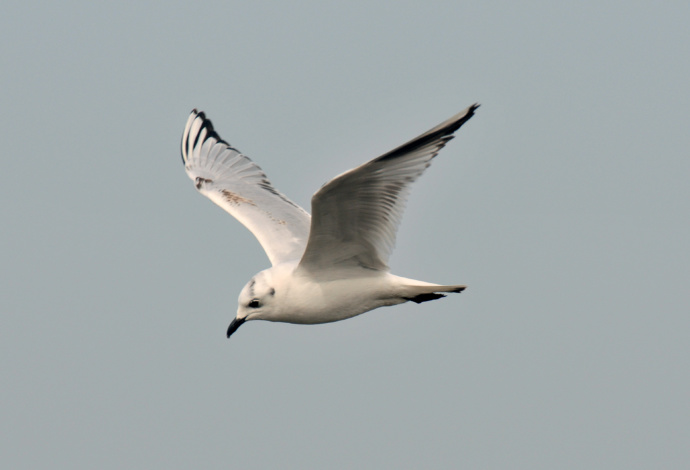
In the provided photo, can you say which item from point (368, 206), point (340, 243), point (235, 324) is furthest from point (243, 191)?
point (368, 206)

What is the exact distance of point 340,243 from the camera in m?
9.37

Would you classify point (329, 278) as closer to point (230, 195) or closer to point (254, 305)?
point (254, 305)

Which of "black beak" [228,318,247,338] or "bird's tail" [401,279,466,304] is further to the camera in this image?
"black beak" [228,318,247,338]

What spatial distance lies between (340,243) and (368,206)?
1.95ft

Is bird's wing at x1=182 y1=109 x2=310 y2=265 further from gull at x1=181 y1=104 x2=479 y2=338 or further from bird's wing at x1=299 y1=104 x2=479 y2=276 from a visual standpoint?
bird's wing at x1=299 y1=104 x2=479 y2=276

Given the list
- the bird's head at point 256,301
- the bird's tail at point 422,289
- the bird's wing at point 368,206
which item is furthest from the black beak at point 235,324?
the bird's tail at point 422,289

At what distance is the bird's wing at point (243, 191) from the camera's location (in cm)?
1116

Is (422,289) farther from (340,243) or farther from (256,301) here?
(256,301)

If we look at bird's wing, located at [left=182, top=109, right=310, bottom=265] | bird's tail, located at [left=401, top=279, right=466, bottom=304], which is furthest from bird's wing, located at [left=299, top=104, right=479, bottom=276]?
bird's wing, located at [left=182, top=109, right=310, bottom=265]

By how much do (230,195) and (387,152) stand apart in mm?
4705

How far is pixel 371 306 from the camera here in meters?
9.98

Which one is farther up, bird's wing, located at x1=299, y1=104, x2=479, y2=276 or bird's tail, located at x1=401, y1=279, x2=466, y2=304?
bird's wing, located at x1=299, y1=104, x2=479, y2=276

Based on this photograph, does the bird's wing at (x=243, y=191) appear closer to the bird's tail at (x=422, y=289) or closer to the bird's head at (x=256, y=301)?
the bird's head at (x=256, y=301)

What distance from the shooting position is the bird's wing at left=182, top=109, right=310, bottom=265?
36.6 ft
